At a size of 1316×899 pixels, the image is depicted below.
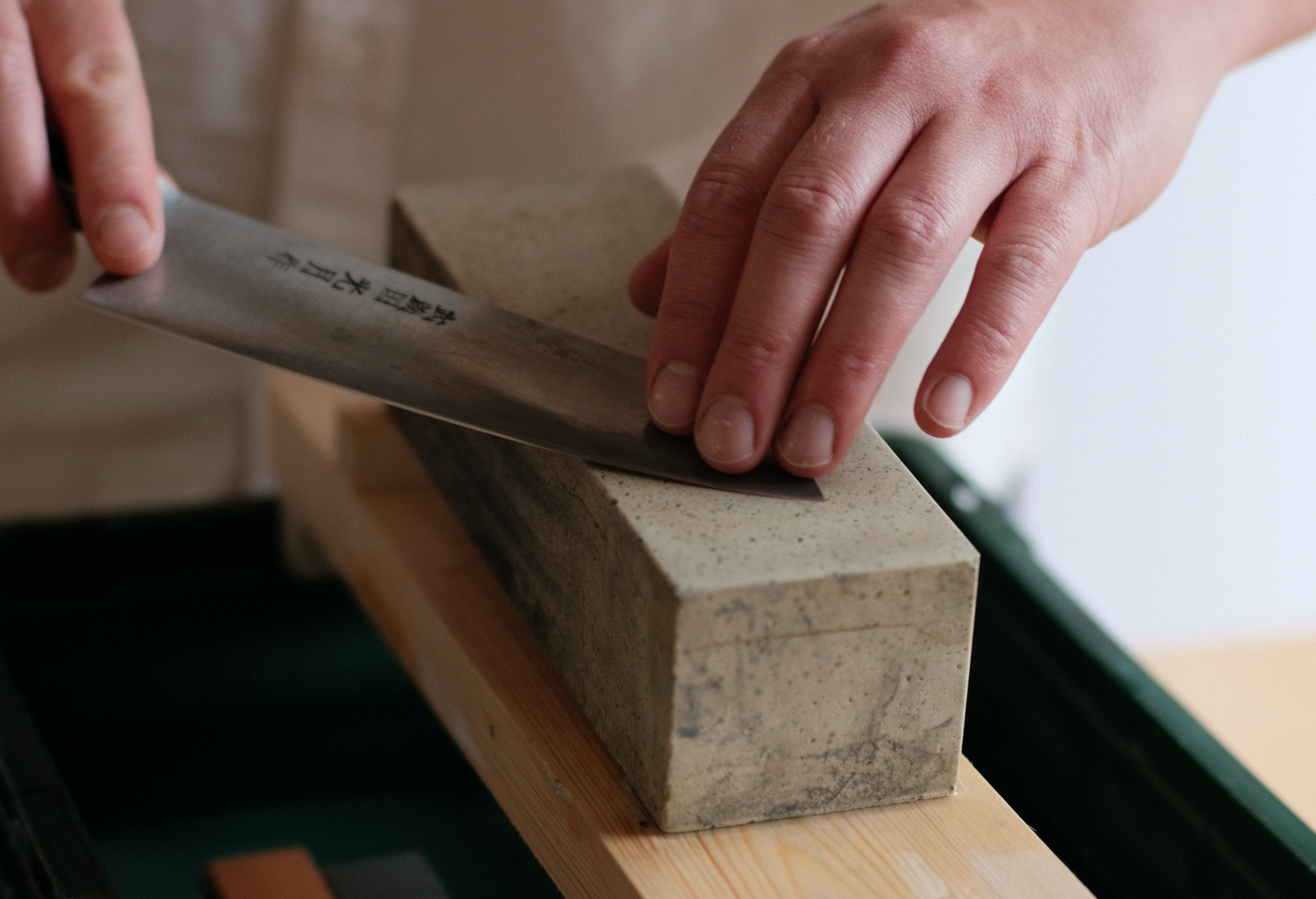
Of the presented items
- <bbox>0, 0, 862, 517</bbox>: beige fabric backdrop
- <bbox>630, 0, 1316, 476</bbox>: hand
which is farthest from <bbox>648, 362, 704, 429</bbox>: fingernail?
<bbox>0, 0, 862, 517</bbox>: beige fabric backdrop

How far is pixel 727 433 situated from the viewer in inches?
19.0

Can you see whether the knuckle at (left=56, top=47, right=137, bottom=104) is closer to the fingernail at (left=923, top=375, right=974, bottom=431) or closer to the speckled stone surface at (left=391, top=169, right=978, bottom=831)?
the speckled stone surface at (left=391, top=169, right=978, bottom=831)

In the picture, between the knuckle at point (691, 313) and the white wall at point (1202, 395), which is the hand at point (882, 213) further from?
the white wall at point (1202, 395)

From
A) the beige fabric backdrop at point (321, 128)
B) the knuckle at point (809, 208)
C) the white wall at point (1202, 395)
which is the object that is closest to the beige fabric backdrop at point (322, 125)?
the beige fabric backdrop at point (321, 128)

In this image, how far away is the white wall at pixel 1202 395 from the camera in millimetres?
1590

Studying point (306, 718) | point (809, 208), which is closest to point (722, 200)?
point (809, 208)

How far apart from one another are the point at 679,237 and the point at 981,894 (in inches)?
10.6

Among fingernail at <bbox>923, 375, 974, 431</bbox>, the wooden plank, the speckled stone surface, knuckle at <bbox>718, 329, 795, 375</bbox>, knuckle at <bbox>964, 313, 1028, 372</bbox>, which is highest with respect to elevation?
knuckle at <bbox>718, 329, 795, 375</bbox>

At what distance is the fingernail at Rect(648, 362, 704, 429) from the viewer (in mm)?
499

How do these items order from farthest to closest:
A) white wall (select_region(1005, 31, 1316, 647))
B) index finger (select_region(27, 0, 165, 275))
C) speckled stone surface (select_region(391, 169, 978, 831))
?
1. white wall (select_region(1005, 31, 1316, 647))
2. index finger (select_region(27, 0, 165, 275))
3. speckled stone surface (select_region(391, 169, 978, 831))

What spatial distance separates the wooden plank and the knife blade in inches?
4.4

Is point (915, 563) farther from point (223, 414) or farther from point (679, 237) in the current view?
point (223, 414)

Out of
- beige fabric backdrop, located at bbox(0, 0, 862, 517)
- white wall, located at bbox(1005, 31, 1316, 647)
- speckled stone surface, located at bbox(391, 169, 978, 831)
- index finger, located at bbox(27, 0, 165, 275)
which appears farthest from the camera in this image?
white wall, located at bbox(1005, 31, 1316, 647)

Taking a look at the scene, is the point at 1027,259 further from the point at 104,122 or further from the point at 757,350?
the point at 104,122
